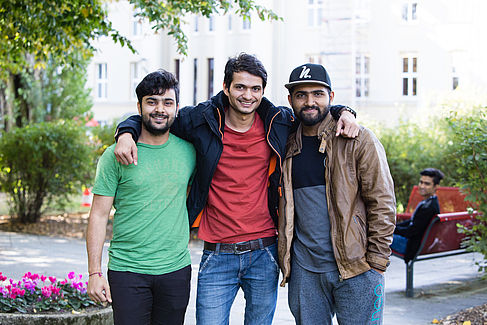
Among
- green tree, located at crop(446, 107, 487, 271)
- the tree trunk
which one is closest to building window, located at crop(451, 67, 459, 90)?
the tree trunk

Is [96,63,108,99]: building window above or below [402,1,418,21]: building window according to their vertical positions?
below

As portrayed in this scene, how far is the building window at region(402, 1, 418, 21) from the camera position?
27.2 metres

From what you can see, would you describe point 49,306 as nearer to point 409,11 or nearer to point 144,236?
point 144,236

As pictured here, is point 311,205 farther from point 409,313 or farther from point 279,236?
point 409,313

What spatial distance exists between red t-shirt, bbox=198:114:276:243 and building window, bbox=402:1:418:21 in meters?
25.3

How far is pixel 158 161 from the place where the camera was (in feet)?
11.8

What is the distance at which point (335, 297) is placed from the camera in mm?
3783

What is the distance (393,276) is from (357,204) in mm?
5303

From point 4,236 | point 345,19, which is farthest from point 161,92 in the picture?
point 345,19

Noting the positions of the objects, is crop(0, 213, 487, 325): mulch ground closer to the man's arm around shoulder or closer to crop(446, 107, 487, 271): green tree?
crop(446, 107, 487, 271): green tree

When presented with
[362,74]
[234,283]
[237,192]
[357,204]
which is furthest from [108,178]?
[362,74]

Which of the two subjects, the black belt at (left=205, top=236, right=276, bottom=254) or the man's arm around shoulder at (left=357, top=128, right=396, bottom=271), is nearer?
the man's arm around shoulder at (left=357, top=128, right=396, bottom=271)

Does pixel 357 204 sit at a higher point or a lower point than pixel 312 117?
lower

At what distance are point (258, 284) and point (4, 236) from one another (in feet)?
29.7
